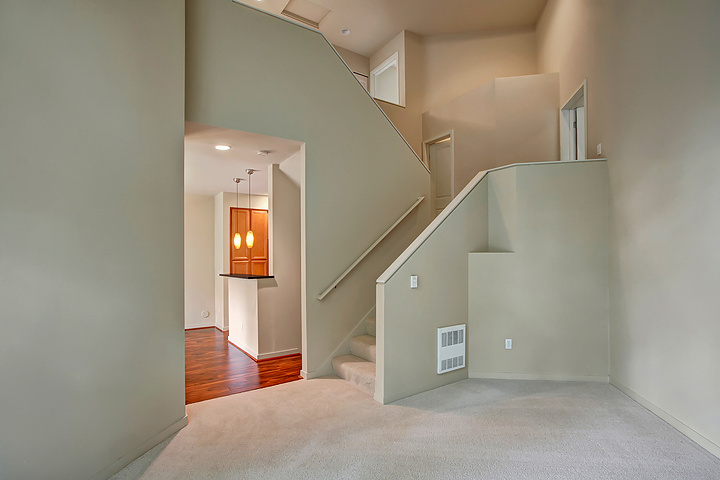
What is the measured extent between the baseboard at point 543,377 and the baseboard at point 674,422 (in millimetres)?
185

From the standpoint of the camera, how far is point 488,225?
445 centimetres

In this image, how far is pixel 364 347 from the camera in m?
4.34

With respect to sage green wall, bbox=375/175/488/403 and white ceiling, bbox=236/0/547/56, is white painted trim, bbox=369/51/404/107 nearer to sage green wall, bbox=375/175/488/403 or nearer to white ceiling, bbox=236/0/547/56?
white ceiling, bbox=236/0/547/56

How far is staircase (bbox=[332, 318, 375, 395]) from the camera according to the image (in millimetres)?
3834

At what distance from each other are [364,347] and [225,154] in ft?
9.32

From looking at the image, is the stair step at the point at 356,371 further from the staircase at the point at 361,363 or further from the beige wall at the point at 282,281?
the beige wall at the point at 282,281

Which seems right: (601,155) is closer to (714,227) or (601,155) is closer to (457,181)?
(714,227)

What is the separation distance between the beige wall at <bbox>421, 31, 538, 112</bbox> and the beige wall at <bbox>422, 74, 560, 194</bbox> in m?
0.77

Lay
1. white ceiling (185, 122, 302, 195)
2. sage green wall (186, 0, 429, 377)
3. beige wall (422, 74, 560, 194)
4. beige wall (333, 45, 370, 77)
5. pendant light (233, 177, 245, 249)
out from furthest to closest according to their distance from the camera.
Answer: beige wall (333, 45, 370, 77), pendant light (233, 177, 245, 249), beige wall (422, 74, 560, 194), white ceiling (185, 122, 302, 195), sage green wall (186, 0, 429, 377)

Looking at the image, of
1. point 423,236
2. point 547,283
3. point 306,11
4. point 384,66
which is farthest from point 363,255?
point 384,66

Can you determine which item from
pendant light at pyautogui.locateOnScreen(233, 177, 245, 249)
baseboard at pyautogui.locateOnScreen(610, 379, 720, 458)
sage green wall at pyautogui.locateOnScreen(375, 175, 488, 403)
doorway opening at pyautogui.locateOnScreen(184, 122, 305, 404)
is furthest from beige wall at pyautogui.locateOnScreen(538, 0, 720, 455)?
pendant light at pyautogui.locateOnScreen(233, 177, 245, 249)

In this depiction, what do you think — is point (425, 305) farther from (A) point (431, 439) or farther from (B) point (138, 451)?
(B) point (138, 451)

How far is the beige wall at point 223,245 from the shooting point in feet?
24.3

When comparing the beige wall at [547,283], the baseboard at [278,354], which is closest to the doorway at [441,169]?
the beige wall at [547,283]
